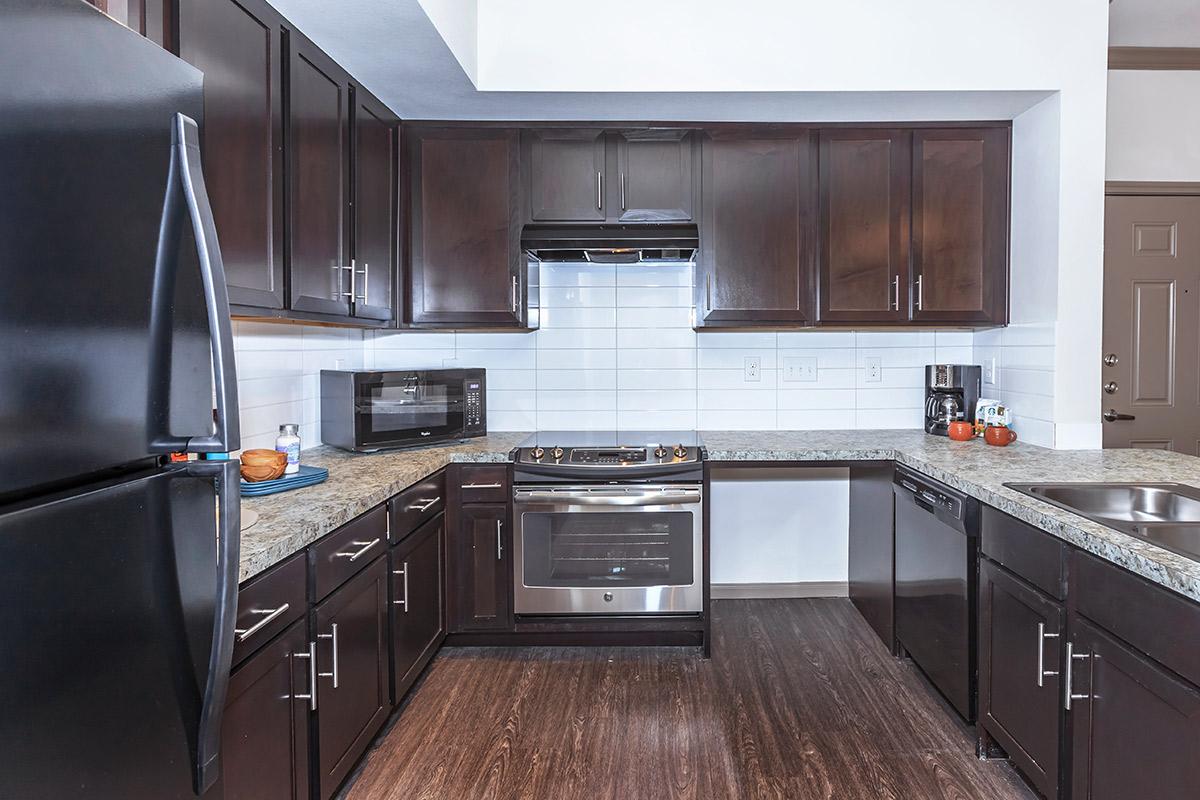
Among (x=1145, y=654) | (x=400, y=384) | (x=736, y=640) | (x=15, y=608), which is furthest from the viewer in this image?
(x=736, y=640)

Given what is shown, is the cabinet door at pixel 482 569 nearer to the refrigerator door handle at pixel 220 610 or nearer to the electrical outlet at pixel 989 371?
the refrigerator door handle at pixel 220 610

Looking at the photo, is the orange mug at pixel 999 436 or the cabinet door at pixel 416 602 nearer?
the cabinet door at pixel 416 602

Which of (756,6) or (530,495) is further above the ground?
(756,6)

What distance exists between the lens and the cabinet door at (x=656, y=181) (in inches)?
119

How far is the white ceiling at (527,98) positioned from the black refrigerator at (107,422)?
4.50ft

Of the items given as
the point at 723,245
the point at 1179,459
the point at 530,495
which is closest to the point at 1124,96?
the point at 1179,459

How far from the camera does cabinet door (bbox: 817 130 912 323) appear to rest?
3016 mm

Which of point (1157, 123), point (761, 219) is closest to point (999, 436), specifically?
point (761, 219)

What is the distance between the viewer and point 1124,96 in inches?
133

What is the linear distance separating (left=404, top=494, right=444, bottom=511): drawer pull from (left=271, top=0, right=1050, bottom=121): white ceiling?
150cm

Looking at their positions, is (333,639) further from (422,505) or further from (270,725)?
(422,505)

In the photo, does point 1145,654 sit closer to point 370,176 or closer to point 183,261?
point 183,261

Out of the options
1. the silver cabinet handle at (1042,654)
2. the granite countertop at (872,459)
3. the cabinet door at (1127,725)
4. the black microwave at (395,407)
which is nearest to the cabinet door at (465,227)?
the black microwave at (395,407)

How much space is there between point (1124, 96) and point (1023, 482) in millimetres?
2539
